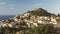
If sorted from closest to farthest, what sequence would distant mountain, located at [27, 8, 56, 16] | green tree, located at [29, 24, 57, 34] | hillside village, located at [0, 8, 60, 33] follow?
green tree, located at [29, 24, 57, 34]
hillside village, located at [0, 8, 60, 33]
distant mountain, located at [27, 8, 56, 16]

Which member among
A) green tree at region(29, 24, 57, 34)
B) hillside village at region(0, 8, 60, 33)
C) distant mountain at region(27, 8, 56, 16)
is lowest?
green tree at region(29, 24, 57, 34)

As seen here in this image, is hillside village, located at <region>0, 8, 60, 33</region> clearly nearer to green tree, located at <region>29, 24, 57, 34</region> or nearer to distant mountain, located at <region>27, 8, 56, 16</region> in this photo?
distant mountain, located at <region>27, 8, 56, 16</region>

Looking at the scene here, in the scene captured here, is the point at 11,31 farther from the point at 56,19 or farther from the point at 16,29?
Result: the point at 56,19

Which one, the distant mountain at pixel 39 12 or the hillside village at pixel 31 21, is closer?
the hillside village at pixel 31 21

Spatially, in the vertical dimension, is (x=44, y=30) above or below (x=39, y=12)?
below

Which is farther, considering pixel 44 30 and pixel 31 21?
pixel 31 21

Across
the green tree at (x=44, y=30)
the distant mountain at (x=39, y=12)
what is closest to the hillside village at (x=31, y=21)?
the distant mountain at (x=39, y=12)

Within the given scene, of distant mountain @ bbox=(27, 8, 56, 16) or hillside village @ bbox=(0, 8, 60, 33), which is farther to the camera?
distant mountain @ bbox=(27, 8, 56, 16)

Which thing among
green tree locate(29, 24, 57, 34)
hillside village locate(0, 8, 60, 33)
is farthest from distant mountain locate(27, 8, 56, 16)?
green tree locate(29, 24, 57, 34)

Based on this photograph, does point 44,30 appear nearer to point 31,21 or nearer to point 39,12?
point 31,21

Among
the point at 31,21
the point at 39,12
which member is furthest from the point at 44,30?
the point at 39,12

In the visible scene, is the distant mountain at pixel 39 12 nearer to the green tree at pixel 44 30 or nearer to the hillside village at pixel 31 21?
the hillside village at pixel 31 21

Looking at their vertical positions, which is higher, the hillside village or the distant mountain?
the distant mountain
